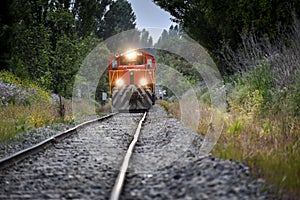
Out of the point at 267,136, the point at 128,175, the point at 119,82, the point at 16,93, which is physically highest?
the point at 119,82

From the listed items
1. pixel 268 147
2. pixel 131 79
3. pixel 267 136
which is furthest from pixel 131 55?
pixel 268 147

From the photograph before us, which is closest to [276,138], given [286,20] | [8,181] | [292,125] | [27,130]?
[292,125]

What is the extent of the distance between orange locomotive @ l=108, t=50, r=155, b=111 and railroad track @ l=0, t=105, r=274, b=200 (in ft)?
39.0

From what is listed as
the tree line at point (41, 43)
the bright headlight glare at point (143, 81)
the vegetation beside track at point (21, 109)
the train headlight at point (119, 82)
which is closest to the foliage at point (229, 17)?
the bright headlight glare at point (143, 81)

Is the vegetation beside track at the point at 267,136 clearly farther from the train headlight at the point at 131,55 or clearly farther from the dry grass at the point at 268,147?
the train headlight at the point at 131,55

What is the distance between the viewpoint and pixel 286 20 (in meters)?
12.9

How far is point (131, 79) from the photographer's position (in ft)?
64.4

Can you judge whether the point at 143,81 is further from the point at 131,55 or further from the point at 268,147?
the point at 268,147

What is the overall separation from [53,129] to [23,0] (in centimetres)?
1051

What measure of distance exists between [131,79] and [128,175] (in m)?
14.8

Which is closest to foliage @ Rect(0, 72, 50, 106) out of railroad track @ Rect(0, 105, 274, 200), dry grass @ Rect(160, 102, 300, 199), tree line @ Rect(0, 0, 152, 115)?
tree line @ Rect(0, 0, 152, 115)

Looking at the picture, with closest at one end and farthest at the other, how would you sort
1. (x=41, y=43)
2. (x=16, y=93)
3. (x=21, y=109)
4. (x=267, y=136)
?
1. (x=267, y=136)
2. (x=21, y=109)
3. (x=16, y=93)
4. (x=41, y=43)

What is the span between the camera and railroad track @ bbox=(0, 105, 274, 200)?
13.3 feet

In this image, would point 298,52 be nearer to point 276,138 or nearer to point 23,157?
point 276,138
